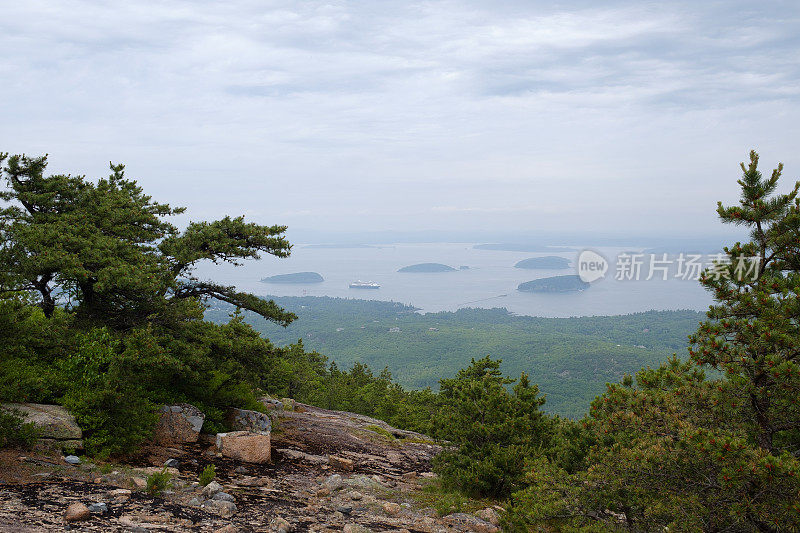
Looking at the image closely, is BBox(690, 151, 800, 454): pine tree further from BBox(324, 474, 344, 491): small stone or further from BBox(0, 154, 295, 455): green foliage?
BBox(0, 154, 295, 455): green foliage

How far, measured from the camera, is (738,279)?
662 cm

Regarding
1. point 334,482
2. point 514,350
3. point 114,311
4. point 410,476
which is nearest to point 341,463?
point 410,476

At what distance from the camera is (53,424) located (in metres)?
9.30

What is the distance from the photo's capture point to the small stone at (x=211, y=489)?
8.26 meters

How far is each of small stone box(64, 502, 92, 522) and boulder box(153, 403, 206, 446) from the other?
5325 mm

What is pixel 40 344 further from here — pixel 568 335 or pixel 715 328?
pixel 568 335

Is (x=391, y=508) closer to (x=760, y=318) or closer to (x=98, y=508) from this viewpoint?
(x=98, y=508)

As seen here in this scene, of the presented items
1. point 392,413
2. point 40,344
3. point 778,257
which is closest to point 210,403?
point 40,344

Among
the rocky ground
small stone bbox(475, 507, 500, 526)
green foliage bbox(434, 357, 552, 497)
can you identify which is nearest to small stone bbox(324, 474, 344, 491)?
the rocky ground

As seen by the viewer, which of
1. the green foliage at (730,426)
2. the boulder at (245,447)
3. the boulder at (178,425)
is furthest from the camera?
the boulder at (178,425)

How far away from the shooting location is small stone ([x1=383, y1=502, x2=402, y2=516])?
9.02m

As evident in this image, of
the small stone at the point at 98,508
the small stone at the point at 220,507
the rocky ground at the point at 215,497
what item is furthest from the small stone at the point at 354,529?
the small stone at the point at 98,508

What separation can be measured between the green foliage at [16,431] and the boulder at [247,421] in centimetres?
600

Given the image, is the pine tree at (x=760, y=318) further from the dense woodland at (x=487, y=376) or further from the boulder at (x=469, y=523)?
the boulder at (x=469, y=523)
